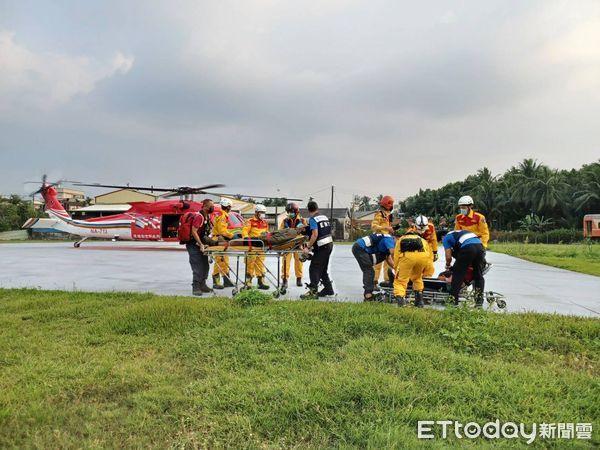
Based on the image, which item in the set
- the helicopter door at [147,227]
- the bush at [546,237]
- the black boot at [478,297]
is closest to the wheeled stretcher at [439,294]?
the black boot at [478,297]

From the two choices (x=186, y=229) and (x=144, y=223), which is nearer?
(x=186, y=229)

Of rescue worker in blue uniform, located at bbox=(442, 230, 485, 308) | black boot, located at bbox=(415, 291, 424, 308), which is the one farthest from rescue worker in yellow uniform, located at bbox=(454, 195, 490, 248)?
black boot, located at bbox=(415, 291, 424, 308)

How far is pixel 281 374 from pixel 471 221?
14.3ft

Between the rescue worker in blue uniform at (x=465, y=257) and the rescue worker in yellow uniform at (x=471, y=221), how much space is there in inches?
17.8

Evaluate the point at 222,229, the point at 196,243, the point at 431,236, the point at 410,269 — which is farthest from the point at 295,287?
the point at 410,269

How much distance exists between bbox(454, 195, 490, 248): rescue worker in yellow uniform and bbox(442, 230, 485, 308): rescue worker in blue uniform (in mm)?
451

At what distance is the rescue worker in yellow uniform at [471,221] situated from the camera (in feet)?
20.6

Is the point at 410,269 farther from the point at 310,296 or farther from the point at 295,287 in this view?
the point at 295,287

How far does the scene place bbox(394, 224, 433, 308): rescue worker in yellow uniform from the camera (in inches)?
217

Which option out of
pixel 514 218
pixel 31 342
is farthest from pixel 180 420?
pixel 514 218

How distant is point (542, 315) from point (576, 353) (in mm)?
970

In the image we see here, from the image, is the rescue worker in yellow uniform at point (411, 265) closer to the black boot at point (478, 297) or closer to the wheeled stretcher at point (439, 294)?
the wheeled stretcher at point (439, 294)

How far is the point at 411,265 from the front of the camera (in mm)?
5535

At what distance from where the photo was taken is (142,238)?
17.6m
